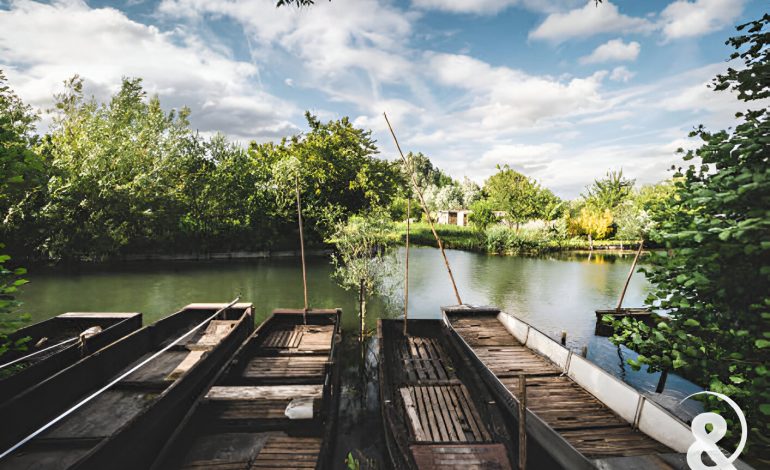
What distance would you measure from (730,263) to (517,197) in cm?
3944

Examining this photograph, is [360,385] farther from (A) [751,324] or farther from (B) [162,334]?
(A) [751,324]

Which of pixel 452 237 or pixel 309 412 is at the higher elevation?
pixel 452 237

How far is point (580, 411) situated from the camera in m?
6.25

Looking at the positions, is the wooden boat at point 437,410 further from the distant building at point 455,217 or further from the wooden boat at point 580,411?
the distant building at point 455,217

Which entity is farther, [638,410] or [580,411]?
[580,411]

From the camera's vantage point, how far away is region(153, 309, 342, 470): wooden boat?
15.8ft

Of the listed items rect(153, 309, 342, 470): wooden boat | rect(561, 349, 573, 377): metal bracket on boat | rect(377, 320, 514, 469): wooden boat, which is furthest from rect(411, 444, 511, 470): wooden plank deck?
rect(561, 349, 573, 377): metal bracket on boat

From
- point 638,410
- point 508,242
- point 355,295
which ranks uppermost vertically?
point 508,242

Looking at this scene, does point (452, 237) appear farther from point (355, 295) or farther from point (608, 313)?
point (608, 313)

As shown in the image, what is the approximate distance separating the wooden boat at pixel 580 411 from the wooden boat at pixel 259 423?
3.07 meters

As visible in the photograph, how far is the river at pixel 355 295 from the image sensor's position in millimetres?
9250

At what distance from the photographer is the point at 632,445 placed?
530cm

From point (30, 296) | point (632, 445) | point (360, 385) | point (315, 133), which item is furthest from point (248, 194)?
point (632, 445)

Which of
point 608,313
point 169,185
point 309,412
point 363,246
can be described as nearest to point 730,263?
point 309,412
